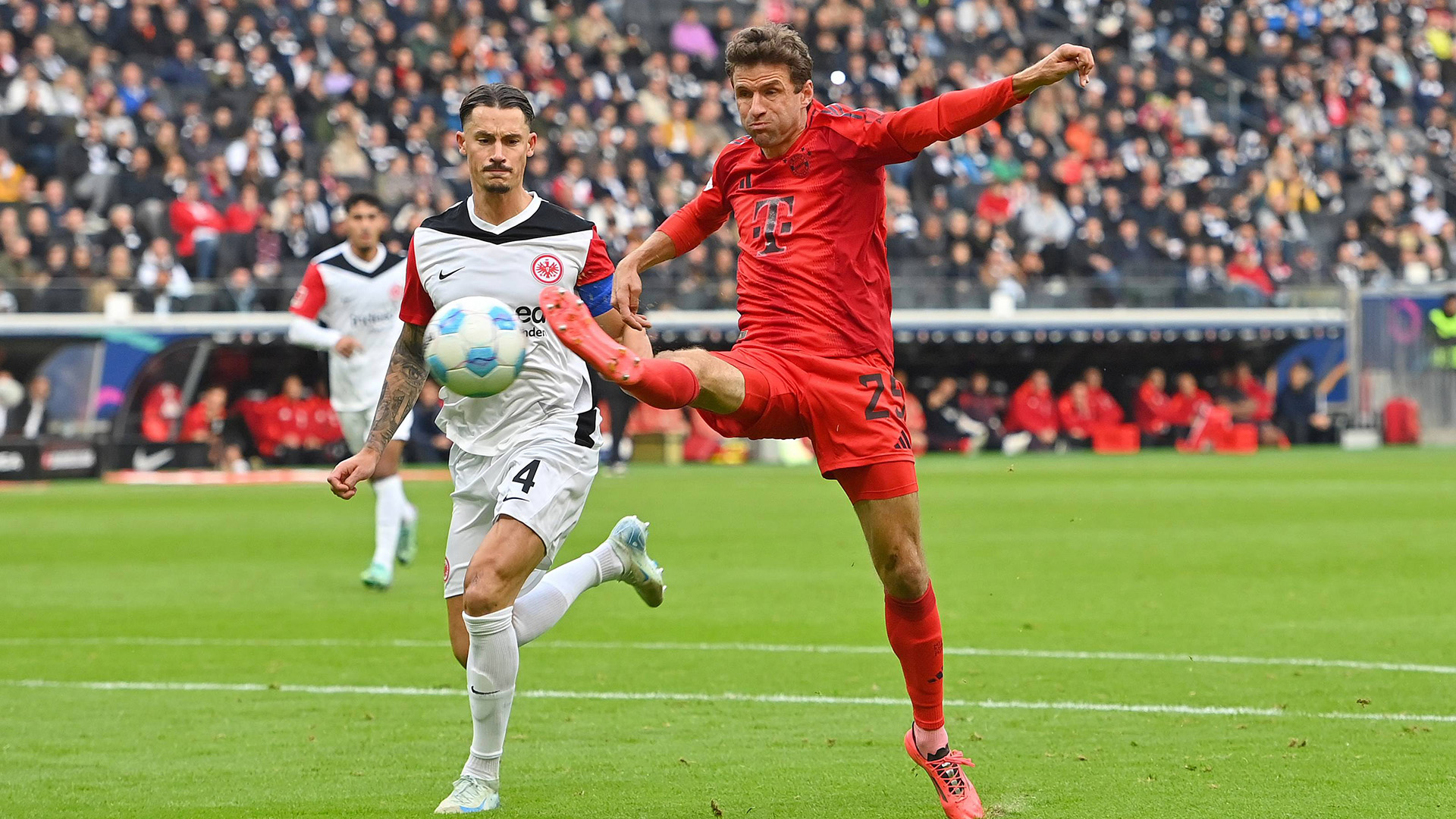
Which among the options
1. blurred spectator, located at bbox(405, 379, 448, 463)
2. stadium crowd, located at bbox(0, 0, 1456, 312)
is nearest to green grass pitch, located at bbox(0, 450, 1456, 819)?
stadium crowd, located at bbox(0, 0, 1456, 312)

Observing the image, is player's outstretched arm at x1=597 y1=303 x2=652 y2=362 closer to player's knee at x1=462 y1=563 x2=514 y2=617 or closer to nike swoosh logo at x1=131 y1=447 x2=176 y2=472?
player's knee at x1=462 y1=563 x2=514 y2=617

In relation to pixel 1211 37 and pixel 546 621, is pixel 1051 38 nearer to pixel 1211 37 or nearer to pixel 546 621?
pixel 1211 37

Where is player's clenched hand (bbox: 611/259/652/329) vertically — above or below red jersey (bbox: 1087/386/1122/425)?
above

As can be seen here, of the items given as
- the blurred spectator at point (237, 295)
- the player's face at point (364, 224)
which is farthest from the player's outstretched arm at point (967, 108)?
the blurred spectator at point (237, 295)

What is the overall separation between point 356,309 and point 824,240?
7.24 m

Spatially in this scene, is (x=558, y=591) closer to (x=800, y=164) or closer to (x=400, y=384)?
(x=400, y=384)

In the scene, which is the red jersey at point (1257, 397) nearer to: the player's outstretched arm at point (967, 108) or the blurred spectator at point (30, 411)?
the blurred spectator at point (30, 411)

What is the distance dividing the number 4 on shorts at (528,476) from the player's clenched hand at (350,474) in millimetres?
479

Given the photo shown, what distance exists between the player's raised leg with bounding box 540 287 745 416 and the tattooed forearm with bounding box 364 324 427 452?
1.04 meters

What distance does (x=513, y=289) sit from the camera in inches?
237

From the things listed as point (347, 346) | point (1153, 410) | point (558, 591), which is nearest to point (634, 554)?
point (558, 591)

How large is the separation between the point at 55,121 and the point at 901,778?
22887 mm

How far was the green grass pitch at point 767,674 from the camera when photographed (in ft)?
19.0

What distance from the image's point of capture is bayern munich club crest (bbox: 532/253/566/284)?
6.04 meters
